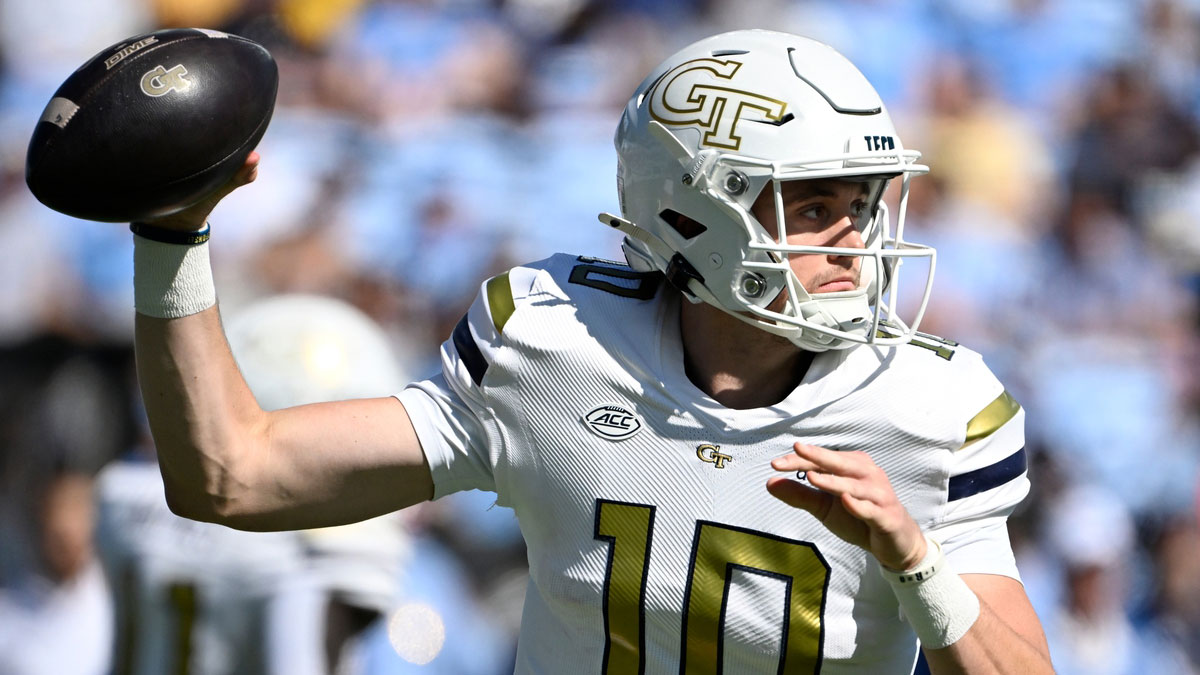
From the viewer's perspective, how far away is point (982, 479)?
165 centimetres

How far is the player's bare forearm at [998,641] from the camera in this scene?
1480mm

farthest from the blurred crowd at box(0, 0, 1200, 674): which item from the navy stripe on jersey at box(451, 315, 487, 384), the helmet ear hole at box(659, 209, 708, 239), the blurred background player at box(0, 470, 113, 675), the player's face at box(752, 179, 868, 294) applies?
the player's face at box(752, 179, 868, 294)

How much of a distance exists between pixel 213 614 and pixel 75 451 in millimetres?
1640

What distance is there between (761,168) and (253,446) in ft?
2.48

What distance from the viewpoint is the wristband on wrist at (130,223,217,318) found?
157 cm

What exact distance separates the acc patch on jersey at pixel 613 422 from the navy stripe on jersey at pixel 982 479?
0.42 metres

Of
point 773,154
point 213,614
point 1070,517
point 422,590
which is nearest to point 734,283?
point 773,154

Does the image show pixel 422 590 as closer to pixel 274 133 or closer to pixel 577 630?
pixel 274 133

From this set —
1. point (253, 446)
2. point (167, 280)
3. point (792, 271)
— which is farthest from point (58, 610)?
point (792, 271)

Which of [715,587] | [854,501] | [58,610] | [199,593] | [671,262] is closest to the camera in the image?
→ [854,501]

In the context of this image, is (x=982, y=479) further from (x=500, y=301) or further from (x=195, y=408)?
(x=195, y=408)

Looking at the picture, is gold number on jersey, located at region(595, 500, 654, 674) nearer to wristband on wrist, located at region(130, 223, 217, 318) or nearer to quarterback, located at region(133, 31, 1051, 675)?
quarterback, located at region(133, 31, 1051, 675)

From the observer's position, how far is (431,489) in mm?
1752

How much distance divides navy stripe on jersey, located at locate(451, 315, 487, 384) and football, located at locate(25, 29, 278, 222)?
1.29 feet
